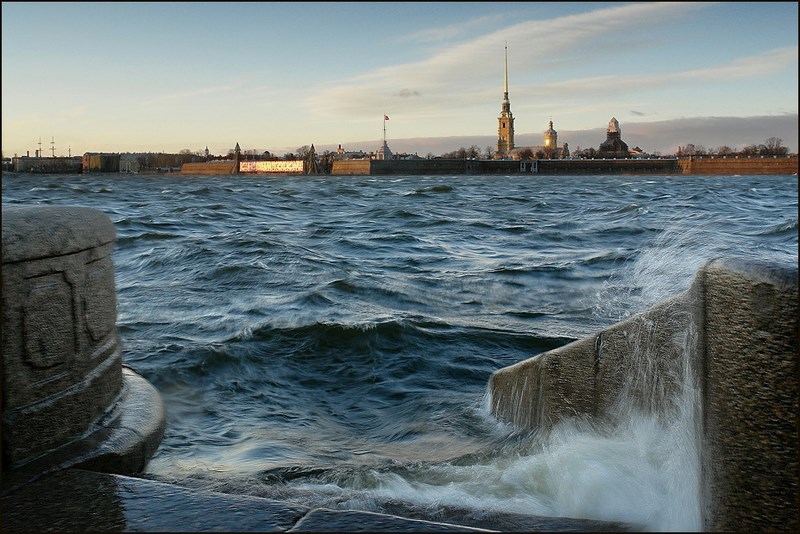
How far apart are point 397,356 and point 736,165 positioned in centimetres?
10057

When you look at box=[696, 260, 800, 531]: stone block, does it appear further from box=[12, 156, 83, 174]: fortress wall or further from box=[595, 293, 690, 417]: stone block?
box=[12, 156, 83, 174]: fortress wall

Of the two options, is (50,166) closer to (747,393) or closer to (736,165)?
(736,165)

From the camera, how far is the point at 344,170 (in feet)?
348

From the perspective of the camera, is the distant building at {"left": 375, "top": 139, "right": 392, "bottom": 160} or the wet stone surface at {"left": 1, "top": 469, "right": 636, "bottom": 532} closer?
the wet stone surface at {"left": 1, "top": 469, "right": 636, "bottom": 532}

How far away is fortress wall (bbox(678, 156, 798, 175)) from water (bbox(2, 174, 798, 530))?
86869 mm

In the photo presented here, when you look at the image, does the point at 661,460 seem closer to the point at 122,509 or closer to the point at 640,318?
the point at 640,318

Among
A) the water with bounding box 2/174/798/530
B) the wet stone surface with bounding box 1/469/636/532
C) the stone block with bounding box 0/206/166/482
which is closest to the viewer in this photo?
the wet stone surface with bounding box 1/469/636/532

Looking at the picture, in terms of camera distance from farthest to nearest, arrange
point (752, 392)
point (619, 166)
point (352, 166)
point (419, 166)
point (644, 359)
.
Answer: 1. point (352, 166)
2. point (619, 166)
3. point (419, 166)
4. point (644, 359)
5. point (752, 392)

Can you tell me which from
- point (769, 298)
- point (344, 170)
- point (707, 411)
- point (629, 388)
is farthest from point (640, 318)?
point (344, 170)

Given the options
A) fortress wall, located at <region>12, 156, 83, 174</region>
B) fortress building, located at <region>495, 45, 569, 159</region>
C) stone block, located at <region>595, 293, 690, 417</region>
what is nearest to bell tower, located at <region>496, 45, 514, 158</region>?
fortress building, located at <region>495, 45, 569, 159</region>

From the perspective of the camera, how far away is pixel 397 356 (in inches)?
295

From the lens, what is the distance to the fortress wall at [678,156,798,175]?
9400cm

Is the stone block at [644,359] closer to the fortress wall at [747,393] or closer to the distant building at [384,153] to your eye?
the fortress wall at [747,393]

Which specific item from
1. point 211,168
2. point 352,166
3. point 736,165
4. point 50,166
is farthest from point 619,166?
point 50,166
